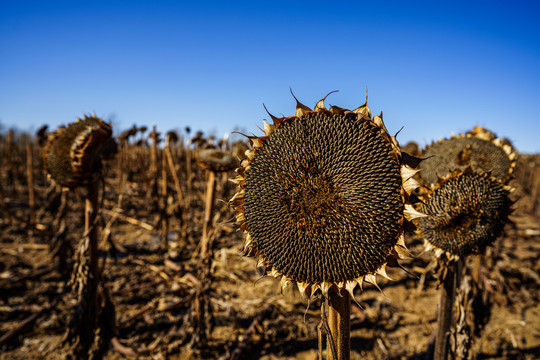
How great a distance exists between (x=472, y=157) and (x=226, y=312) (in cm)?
416

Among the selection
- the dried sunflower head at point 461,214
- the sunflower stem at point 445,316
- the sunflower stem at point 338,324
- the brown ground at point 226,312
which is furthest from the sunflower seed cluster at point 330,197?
the brown ground at point 226,312

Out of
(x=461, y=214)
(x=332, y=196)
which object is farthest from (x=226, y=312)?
(x=332, y=196)

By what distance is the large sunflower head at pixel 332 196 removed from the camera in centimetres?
163

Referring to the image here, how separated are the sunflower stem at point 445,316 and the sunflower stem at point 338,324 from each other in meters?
1.37

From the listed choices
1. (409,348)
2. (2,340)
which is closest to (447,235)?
(409,348)

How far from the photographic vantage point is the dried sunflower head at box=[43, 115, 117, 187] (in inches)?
123

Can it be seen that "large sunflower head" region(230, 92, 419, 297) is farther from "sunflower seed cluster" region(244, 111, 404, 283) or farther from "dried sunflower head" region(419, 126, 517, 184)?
"dried sunflower head" region(419, 126, 517, 184)

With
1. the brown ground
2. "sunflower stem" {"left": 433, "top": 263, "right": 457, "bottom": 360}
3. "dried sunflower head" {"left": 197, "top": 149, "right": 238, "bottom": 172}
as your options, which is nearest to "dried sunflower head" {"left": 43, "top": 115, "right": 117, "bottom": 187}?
the brown ground

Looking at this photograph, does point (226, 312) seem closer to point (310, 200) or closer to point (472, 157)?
point (310, 200)

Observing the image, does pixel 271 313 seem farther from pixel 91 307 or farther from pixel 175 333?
pixel 91 307

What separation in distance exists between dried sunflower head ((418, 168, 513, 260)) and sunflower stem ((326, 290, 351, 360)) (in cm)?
108

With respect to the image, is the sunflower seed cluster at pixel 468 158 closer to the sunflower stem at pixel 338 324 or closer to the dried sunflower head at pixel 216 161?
the sunflower stem at pixel 338 324

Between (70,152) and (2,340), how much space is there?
10.1 feet

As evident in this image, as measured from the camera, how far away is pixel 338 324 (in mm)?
1870
